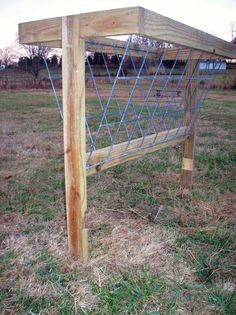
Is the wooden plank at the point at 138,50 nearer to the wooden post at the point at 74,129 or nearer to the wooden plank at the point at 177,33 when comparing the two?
the wooden plank at the point at 177,33

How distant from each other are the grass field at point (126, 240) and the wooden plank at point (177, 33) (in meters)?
1.21

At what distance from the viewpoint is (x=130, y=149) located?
2.23 m

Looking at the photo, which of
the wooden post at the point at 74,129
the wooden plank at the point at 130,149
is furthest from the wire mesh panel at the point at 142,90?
the wooden post at the point at 74,129

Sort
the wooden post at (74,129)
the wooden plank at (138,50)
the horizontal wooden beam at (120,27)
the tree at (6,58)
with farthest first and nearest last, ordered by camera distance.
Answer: the tree at (6,58)
the wooden plank at (138,50)
the wooden post at (74,129)
the horizontal wooden beam at (120,27)

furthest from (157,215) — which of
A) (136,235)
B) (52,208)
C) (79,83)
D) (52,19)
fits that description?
(52,19)

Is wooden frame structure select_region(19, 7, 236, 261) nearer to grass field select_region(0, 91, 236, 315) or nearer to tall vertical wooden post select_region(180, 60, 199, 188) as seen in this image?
grass field select_region(0, 91, 236, 315)

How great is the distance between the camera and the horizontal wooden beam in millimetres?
1391

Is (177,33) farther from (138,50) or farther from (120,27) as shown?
(138,50)

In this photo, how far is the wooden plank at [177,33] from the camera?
1.43m

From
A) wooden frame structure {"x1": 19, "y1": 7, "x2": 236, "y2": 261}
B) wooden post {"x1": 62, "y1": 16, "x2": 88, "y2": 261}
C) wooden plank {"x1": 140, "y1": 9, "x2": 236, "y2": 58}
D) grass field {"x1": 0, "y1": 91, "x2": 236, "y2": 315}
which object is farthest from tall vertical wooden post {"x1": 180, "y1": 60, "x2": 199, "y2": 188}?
wooden post {"x1": 62, "y1": 16, "x2": 88, "y2": 261}

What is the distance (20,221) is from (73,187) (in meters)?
0.86

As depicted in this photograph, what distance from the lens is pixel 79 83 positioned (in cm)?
161

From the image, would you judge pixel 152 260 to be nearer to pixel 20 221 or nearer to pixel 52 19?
pixel 20 221

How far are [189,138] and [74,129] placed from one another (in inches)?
66.2
